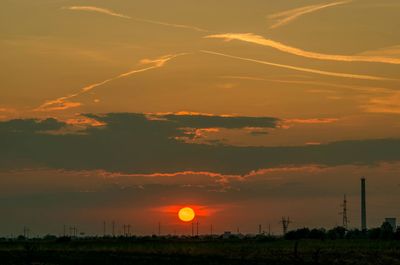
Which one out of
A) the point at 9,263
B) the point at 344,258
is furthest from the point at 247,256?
the point at 9,263

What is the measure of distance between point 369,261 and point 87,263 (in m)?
30.4

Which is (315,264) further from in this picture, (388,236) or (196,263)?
(388,236)

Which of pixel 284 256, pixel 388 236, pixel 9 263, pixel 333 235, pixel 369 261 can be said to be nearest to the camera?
Answer: pixel 9 263

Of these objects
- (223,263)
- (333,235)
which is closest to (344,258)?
(223,263)

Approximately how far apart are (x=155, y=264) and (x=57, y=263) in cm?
807

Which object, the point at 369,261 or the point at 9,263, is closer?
the point at 9,263

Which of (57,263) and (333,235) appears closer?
(57,263)

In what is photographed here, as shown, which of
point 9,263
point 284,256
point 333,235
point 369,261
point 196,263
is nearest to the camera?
point 9,263

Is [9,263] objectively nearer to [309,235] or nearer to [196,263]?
[196,263]

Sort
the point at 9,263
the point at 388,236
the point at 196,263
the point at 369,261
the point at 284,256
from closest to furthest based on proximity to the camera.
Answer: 1. the point at 9,263
2. the point at 196,263
3. the point at 369,261
4. the point at 284,256
5. the point at 388,236

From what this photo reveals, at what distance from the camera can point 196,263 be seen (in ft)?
247

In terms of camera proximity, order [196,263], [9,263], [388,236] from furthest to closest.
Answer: [388,236] → [196,263] → [9,263]

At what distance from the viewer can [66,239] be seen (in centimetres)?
19700

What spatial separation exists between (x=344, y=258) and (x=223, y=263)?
60.8 ft
